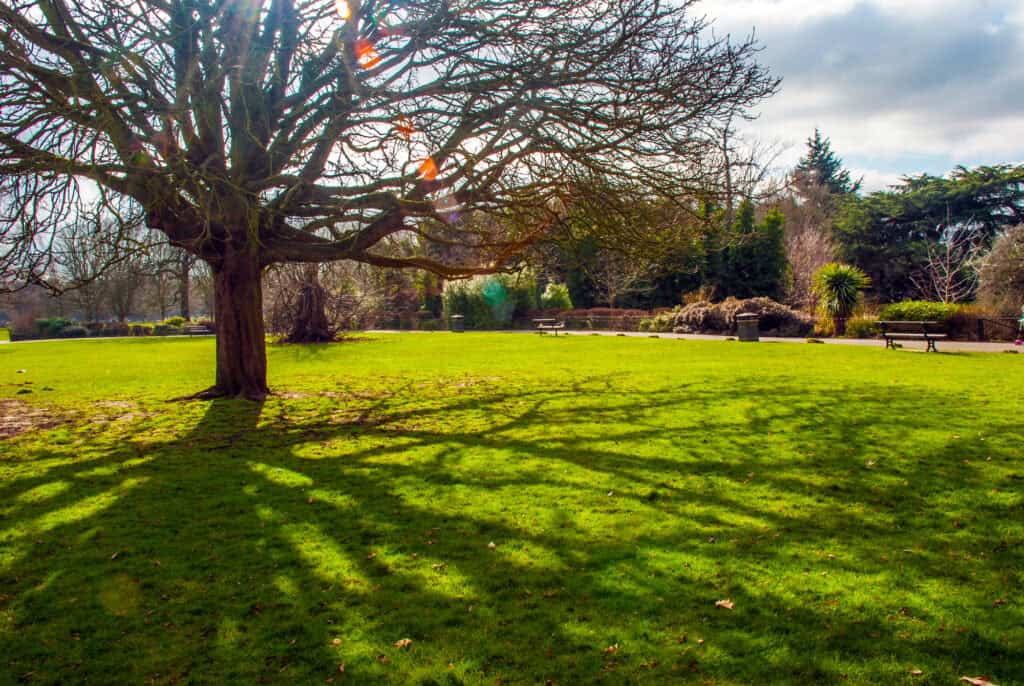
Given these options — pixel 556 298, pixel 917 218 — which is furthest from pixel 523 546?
pixel 917 218

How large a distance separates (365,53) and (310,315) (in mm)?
19596

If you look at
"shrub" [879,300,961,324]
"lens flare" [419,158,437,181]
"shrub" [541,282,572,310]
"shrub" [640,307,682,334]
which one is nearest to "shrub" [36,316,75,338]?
"shrub" [541,282,572,310]

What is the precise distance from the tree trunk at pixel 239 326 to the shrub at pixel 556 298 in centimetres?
3199

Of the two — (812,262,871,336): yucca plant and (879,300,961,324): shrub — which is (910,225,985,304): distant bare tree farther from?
(879,300,961,324): shrub

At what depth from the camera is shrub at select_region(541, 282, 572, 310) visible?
140 ft

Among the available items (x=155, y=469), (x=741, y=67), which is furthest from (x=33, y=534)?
(x=741, y=67)

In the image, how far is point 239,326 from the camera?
1076 cm

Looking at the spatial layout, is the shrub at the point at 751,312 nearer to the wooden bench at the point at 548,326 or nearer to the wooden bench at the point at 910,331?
the wooden bench at the point at 548,326

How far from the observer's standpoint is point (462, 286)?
132 ft

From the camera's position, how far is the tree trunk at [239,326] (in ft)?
34.5

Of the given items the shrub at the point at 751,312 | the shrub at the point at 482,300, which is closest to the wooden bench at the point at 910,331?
the shrub at the point at 751,312

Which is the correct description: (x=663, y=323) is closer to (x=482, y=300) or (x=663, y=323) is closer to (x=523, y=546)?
(x=482, y=300)

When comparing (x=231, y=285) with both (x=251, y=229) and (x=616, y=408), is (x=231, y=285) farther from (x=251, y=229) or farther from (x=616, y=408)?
(x=616, y=408)

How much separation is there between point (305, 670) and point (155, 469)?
177 inches
